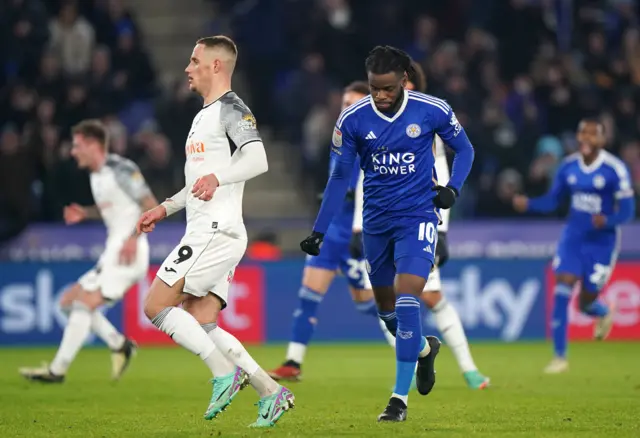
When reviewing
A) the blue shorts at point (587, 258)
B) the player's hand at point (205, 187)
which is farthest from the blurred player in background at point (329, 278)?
the player's hand at point (205, 187)

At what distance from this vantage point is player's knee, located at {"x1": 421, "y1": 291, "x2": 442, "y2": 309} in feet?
35.4

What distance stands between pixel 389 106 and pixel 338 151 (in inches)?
17.8

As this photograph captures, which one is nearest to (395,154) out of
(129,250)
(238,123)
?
(238,123)

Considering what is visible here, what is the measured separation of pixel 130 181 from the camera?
11977 millimetres

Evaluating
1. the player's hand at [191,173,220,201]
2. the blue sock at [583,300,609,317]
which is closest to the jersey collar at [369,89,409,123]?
the player's hand at [191,173,220,201]

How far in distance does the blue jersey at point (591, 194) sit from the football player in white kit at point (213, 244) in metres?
6.15

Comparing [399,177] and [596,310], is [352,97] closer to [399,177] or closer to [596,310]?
[399,177]

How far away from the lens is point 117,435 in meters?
7.58

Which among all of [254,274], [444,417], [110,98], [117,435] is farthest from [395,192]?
[110,98]

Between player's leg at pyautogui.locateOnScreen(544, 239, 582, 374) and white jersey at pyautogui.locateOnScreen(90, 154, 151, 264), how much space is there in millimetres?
4526

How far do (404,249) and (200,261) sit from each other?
140cm

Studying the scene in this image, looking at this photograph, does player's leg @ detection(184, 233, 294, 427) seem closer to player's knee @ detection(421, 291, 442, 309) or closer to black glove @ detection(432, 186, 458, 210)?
black glove @ detection(432, 186, 458, 210)

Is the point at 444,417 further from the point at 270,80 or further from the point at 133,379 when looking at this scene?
the point at 270,80

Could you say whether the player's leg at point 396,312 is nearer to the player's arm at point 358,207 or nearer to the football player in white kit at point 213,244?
the football player in white kit at point 213,244
